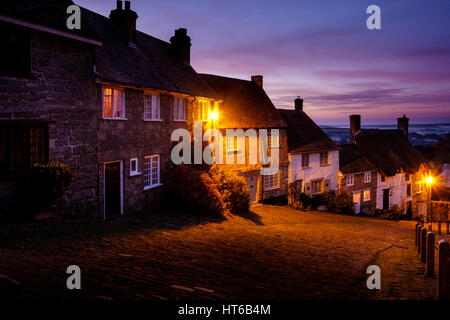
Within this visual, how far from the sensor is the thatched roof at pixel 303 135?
1222 inches

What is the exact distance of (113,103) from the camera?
14922 mm

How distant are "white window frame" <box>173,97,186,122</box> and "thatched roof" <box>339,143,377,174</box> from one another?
64.5ft

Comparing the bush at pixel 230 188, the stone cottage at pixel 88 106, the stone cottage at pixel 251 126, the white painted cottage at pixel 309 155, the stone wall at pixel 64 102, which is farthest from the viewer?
the white painted cottage at pixel 309 155

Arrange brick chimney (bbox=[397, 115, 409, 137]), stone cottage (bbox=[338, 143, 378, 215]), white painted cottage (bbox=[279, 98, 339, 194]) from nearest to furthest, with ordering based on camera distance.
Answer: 1. white painted cottage (bbox=[279, 98, 339, 194])
2. stone cottage (bbox=[338, 143, 378, 215])
3. brick chimney (bbox=[397, 115, 409, 137])

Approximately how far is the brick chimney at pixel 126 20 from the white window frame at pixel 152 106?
4115 mm

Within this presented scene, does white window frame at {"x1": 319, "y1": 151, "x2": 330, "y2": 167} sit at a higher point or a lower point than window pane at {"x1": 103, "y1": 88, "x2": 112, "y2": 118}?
lower

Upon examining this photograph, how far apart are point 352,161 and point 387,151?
6.98 meters

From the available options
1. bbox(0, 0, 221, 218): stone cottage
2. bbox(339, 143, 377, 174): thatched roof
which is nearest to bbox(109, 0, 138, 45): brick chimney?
bbox(0, 0, 221, 218): stone cottage

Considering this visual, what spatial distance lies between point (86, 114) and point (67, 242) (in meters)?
5.94

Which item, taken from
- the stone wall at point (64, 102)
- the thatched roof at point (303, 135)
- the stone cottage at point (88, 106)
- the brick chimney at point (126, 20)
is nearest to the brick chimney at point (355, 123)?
the thatched roof at point (303, 135)

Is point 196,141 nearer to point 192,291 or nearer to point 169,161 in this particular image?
point 169,161

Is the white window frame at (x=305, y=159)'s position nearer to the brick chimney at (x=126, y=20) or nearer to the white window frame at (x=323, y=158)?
the white window frame at (x=323, y=158)

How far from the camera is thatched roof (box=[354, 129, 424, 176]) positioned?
125 ft

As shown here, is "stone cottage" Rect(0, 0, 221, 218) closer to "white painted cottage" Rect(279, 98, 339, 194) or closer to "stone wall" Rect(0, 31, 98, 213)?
"stone wall" Rect(0, 31, 98, 213)
